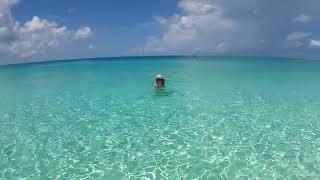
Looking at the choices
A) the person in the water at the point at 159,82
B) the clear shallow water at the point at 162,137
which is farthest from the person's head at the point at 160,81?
the clear shallow water at the point at 162,137

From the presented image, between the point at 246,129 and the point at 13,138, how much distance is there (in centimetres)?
1085

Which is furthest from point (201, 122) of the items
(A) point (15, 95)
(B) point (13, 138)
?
(A) point (15, 95)

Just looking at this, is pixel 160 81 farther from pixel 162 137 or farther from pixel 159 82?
pixel 162 137

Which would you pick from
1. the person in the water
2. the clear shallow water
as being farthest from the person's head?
the clear shallow water

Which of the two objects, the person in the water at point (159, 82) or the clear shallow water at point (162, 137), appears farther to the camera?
the person in the water at point (159, 82)

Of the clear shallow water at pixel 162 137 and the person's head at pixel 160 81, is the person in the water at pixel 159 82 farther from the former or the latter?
the clear shallow water at pixel 162 137

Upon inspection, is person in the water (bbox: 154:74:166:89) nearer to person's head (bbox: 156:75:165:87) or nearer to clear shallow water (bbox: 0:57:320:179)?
person's head (bbox: 156:75:165:87)

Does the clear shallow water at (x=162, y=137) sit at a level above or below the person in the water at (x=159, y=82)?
below

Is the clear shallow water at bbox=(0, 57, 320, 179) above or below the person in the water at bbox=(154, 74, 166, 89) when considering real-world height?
below

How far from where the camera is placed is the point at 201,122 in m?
15.9

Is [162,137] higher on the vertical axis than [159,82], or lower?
lower

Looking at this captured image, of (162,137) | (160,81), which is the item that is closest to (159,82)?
(160,81)

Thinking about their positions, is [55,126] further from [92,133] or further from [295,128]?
[295,128]

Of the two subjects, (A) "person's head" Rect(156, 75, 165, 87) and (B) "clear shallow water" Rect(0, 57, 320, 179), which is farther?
(A) "person's head" Rect(156, 75, 165, 87)
